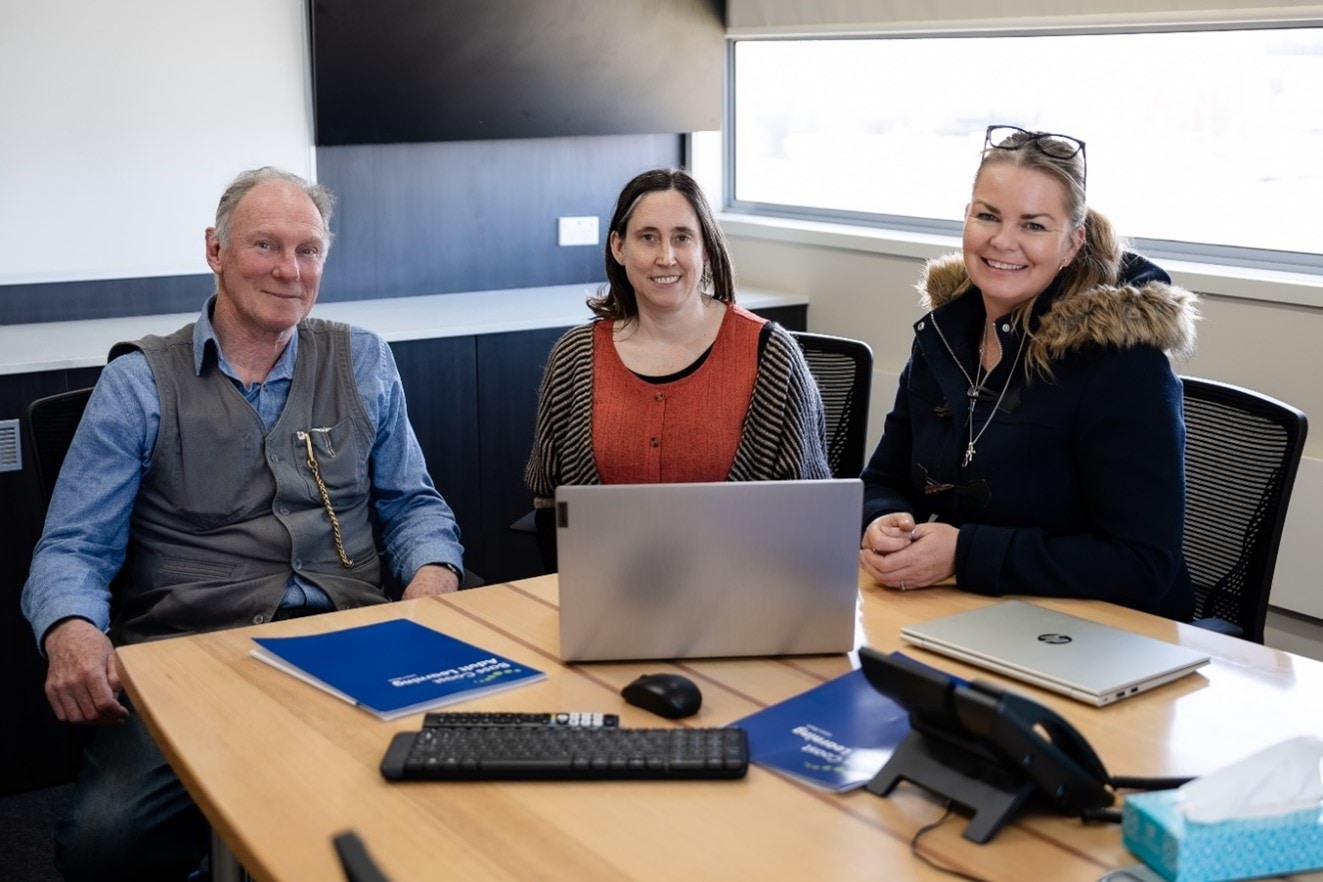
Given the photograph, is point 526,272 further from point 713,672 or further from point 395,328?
point 713,672

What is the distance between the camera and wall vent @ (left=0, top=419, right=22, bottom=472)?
302cm

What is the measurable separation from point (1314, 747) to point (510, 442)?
2679 mm

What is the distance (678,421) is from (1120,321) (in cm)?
83

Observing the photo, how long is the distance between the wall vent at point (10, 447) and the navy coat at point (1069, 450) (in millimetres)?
1820

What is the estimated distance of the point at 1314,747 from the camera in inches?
51.8


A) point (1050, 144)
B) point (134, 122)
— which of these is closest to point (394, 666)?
point (1050, 144)

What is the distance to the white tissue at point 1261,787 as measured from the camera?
4.11 feet

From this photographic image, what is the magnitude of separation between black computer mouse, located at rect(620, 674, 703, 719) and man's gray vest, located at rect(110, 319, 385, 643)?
850mm

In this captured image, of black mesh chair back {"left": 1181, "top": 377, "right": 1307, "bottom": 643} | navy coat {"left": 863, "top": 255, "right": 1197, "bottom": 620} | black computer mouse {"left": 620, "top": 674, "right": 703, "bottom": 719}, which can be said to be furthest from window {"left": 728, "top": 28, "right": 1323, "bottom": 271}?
black computer mouse {"left": 620, "top": 674, "right": 703, "bottom": 719}

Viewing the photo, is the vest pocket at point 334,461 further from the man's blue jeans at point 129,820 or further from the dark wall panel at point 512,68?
the dark wall panel at point 512,68

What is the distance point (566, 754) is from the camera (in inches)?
58.1

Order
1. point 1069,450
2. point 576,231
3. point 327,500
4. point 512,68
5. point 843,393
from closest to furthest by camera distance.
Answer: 1. point 1069,450
2. point 327,500
3. point 843,393
4. point 512,68
5. point 576,231

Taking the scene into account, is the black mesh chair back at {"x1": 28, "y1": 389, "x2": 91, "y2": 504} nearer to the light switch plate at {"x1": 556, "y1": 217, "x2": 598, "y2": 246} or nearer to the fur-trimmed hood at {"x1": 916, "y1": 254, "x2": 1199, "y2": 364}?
the fur-trimmed hood at {"x1": 916, "y1": 254, "x2": 1199, "y2": 364}

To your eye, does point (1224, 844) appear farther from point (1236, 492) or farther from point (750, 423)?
point (750, 423)
